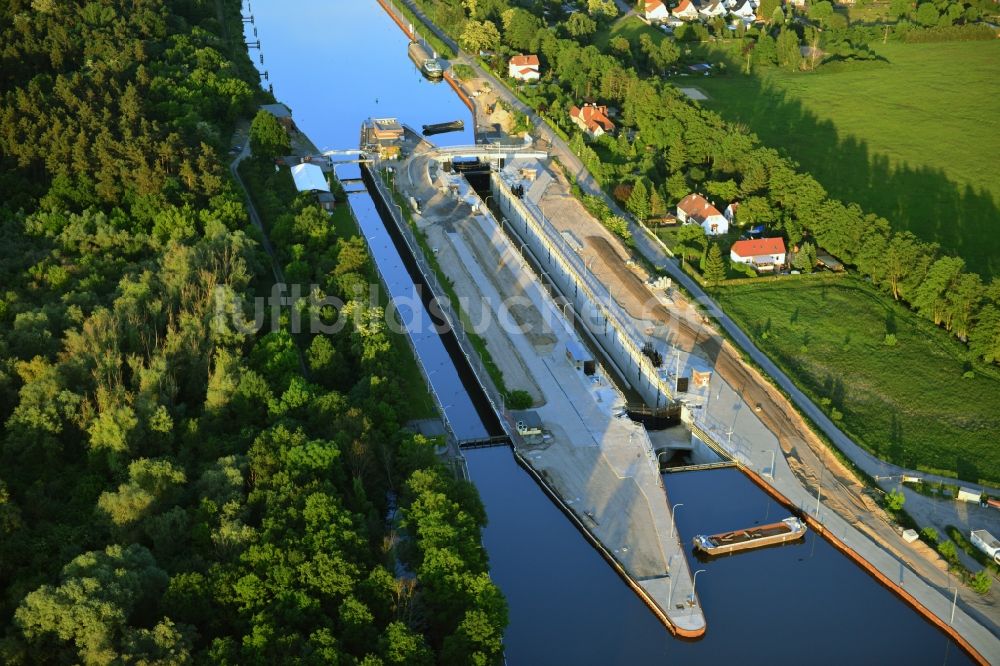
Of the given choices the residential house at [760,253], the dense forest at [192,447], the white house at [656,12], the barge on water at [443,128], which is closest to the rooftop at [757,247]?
Answer: the residential house at [760,253]

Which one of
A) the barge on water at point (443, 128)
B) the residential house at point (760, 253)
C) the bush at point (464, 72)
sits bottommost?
the barge on water at point (443, 128)

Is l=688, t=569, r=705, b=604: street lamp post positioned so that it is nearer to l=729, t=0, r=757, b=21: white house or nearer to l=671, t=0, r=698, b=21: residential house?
l=671, t=0, r=698, b=21: residential house

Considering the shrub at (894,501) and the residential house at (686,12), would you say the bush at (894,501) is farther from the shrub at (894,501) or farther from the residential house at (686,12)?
the residential house at (686,12)

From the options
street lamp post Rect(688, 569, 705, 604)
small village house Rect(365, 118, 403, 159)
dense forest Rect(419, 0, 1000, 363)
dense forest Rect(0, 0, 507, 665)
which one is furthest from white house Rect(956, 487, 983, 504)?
small village house Rect(365, 118, 403, 159)

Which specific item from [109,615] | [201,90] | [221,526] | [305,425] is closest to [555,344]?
[305,425]

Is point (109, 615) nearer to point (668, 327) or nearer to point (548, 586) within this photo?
point (548, 586)

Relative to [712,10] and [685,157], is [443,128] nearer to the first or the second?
[685,157]

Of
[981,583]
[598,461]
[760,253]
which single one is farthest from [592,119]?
[981,583]

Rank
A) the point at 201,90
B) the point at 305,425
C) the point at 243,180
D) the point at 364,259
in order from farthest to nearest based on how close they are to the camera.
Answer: the point at 201,90
the point at 243,180
the point at 364,259
the point at 305,425
